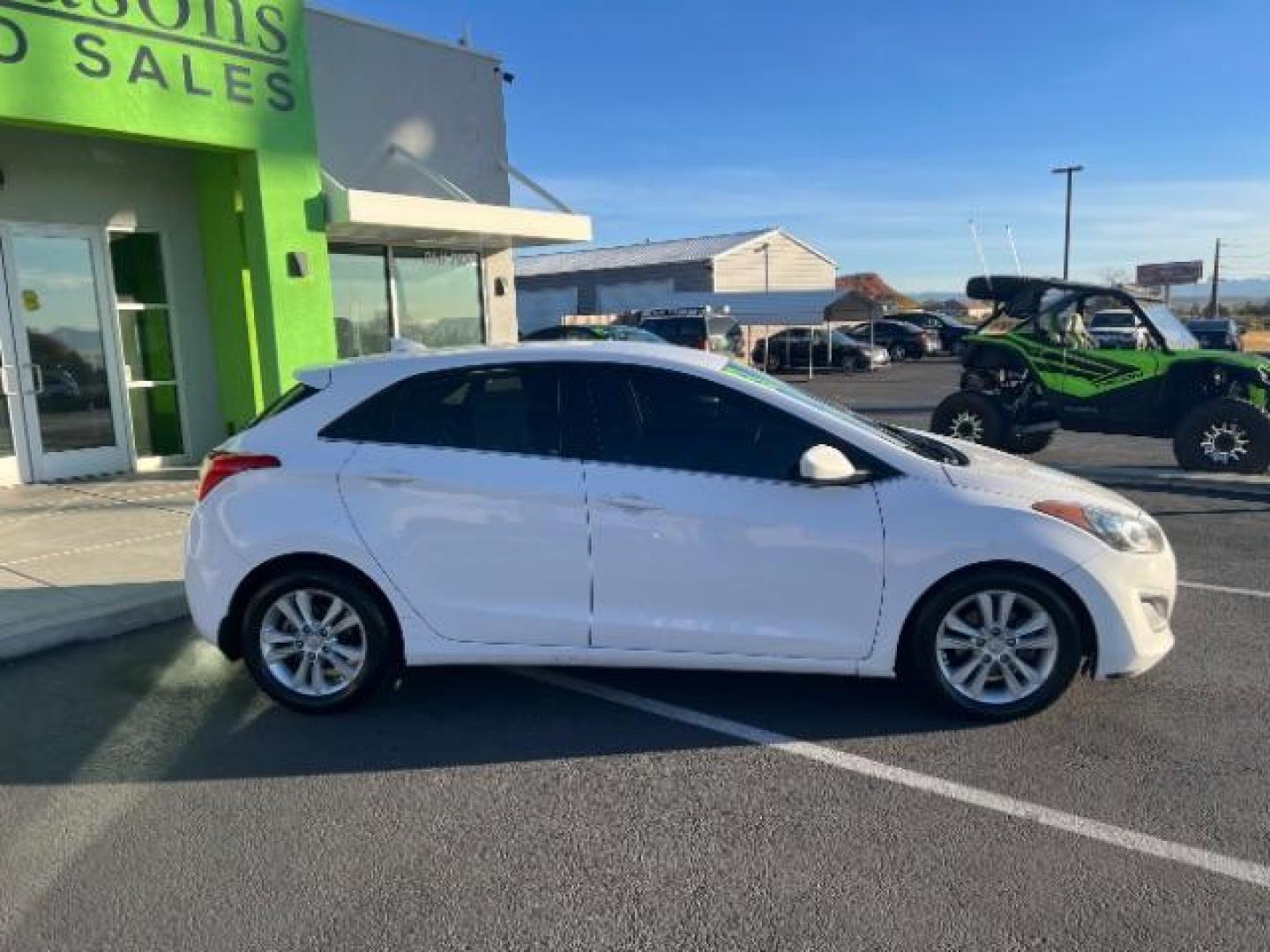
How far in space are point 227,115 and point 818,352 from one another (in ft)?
79.7

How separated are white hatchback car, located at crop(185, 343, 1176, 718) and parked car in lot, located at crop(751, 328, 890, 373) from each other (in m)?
26.5

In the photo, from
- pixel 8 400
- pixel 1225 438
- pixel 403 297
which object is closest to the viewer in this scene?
pixel 8 400

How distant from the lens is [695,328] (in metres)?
28.2

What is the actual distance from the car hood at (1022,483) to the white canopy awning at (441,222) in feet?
22.9

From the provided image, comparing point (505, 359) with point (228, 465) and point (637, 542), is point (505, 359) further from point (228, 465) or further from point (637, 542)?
point (228, 465)

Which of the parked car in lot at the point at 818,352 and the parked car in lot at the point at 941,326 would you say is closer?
the parked car in lot at the point at 818,352

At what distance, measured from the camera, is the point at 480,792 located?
3600mm

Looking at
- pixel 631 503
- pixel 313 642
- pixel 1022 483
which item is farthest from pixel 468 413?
pixel 1022 483

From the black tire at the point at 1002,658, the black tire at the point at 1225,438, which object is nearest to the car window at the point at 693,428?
A: the black tire at the point at 1002,658

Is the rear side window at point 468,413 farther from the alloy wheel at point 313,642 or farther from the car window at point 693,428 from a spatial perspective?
the alloy wheel at point 313,642

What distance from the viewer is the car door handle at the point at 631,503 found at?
3967mm

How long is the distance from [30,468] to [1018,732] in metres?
9.01

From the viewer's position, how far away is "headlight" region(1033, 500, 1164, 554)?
3953 mm

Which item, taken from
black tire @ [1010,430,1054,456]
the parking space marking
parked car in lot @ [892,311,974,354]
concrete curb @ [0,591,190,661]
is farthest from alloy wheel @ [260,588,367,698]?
parked car in lot @ [892,311,974,354]
